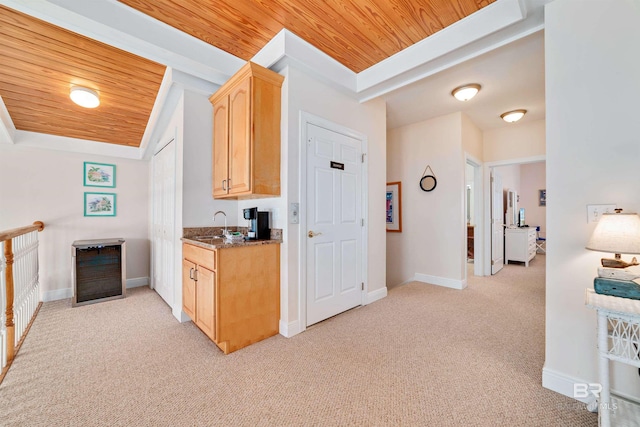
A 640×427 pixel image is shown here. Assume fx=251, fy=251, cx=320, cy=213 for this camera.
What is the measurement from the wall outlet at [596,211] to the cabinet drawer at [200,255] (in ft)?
8.66

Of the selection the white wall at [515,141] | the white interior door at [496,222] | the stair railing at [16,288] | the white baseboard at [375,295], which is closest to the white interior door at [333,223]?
the white baseboard at [375,295]

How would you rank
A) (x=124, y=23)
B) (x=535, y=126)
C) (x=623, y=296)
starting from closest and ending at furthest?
(x=623, y=296)
(x=124, y=23)
(x=535, y=126)

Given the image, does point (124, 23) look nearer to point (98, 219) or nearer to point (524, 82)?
point (98, 219)

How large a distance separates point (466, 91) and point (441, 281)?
2776 millimetres

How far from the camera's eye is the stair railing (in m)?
1.98

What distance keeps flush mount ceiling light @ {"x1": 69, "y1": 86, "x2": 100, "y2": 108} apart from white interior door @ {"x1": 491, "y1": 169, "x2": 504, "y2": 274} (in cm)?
618

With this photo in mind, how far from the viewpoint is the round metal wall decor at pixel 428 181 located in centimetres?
414

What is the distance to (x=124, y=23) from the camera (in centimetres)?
201

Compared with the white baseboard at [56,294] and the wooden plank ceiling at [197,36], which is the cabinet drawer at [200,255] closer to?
the wooden plank ceiling at [197,36]

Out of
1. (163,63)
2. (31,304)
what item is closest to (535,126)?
(163,63)

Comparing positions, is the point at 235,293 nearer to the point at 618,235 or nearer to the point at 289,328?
the point at 289,328

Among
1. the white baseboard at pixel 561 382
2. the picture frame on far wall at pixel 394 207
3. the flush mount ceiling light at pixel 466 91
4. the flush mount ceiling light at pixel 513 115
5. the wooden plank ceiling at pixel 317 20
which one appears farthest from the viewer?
the picture frame on far wall at pixel 394 207

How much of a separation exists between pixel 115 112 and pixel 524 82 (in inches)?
199

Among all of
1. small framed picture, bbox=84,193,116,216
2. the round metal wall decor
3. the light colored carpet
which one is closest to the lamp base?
the light colored carpet
